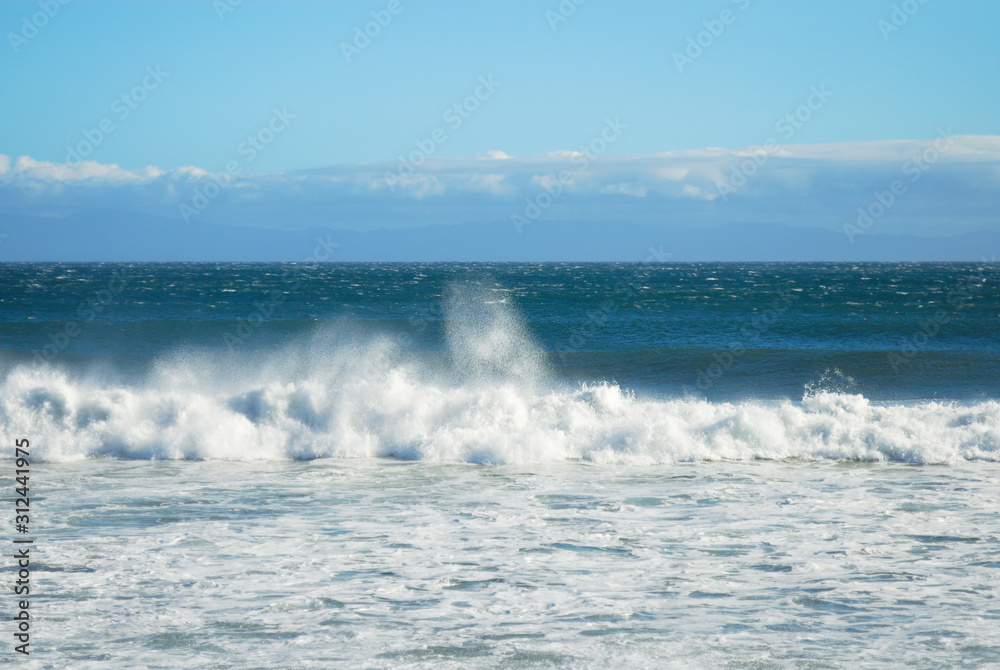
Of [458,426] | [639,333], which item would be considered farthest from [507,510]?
[639,333]

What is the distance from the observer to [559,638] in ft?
20.4

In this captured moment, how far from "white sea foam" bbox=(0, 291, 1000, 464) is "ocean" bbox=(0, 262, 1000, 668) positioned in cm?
5

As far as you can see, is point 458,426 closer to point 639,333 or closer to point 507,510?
point 507,510

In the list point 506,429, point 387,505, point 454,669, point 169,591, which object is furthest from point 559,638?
point 506,429

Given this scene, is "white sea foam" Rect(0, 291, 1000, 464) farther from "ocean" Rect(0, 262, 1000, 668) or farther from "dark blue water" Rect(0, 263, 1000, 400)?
"dark blue water" Rect(0, 263, 1000, 400)

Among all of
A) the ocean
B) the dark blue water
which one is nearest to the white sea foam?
the ocean

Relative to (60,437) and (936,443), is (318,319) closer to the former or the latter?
(60,437)

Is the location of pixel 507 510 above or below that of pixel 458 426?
below

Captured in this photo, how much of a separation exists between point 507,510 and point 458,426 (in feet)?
14.6

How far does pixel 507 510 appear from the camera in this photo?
390 inches

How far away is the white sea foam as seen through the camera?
43.5 feet

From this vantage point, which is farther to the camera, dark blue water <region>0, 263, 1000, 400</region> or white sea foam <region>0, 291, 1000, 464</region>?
dark blue water <region>0, 263, 1000, 400</region>

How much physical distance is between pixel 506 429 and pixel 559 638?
26.4 feet

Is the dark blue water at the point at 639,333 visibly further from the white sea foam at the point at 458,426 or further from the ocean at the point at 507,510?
the white sea foam at the point at 458,426
